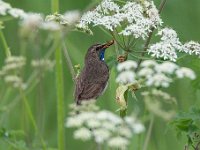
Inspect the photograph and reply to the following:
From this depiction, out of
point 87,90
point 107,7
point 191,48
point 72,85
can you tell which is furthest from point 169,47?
point 72,85

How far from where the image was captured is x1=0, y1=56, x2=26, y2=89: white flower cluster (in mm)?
2947

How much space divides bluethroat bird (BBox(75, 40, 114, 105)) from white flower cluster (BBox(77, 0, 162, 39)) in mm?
199

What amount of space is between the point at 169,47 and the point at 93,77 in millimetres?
811

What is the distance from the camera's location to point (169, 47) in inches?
159

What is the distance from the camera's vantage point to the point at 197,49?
13.8ft

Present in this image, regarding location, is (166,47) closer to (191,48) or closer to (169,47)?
(169,47)

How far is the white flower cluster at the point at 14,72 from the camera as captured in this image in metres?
2.95

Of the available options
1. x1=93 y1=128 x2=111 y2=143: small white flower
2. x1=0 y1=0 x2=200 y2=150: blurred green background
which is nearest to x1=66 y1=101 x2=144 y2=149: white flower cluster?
x1=93 y1=128 x2=111 y2=143: small white flower

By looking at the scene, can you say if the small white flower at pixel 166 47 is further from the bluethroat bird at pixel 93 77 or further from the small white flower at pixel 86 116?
the small white flower at pixel 86 116

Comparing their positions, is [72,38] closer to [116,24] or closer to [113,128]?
[116,24]

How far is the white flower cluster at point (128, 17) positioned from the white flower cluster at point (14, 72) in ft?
3.27

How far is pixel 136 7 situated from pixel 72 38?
82.8 inches

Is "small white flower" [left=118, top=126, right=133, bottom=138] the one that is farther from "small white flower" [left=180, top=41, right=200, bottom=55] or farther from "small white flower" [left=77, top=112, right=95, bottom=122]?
"small white flower" [left=180, top=41, right=200, bottom=55]

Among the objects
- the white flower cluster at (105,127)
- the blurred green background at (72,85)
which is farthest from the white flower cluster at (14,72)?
the blurred green background at (72,85)
